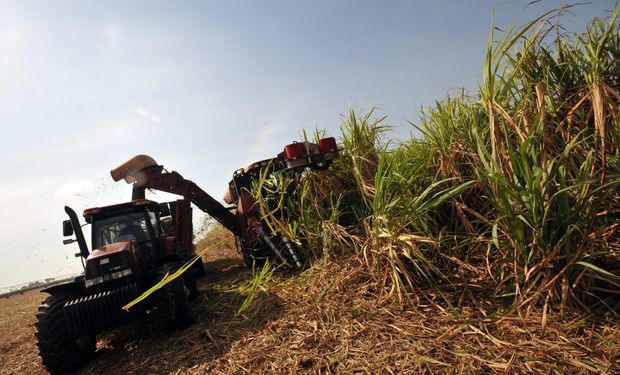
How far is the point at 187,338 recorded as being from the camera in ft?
10.2

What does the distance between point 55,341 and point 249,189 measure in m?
3.38

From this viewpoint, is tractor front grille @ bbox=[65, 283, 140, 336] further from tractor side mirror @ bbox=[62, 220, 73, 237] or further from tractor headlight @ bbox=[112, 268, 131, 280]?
tractor side mirror @ bbox=[62, 220, 73, 237]

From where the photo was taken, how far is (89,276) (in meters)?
3.92

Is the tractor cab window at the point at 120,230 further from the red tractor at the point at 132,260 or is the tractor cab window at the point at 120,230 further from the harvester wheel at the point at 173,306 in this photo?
the harvester wheel at the point at 173,306

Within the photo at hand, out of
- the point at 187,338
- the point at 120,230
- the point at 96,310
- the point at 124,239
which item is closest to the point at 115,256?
the point at 96,310

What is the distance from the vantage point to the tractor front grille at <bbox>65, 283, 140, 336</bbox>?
3365mm

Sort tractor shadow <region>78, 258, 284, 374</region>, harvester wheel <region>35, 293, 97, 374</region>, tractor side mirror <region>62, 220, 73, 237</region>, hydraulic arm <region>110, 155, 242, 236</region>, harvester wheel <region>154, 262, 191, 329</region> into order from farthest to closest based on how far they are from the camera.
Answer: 1. hydraulic arm <region>110, 155, 242, 236</region>
2. tractor side mirror <region>62, 220, 73, 237</region>
3. harvester wheel <region>154, 262, 191, 329</region>
4. harvester wheel <region>35, 293, 97, 374</region>
5. tractor shadow <region>78, 258, 284, 374</region>

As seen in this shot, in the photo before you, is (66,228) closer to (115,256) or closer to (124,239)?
(124,239)

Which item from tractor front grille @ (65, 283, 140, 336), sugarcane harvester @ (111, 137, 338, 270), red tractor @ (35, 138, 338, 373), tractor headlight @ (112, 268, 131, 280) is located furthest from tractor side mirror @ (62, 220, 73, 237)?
tractor front grille @ (65, 283, 140, 336)

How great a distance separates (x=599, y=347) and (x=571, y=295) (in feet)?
1.18

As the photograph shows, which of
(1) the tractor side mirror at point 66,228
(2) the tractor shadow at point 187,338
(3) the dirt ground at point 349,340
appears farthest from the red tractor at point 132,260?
(3) the dirt ground at point 349,340

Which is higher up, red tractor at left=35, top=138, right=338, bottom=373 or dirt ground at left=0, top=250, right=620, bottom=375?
red tractor at left=35, top=138, right=338, bottom=373

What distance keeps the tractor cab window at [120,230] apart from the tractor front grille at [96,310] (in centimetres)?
148

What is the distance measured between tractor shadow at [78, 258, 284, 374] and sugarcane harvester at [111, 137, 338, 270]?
529 mm
